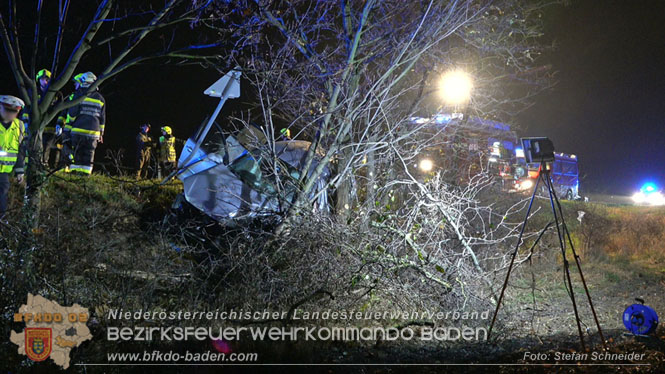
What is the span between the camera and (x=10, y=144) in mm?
5957

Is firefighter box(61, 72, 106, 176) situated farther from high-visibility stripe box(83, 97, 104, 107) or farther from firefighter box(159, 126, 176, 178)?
firefighter box(159, 126, 176, 178)

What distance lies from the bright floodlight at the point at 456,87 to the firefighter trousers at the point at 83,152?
6.67 meters

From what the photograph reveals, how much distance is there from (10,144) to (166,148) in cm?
582

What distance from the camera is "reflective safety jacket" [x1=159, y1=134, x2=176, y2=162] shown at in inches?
458

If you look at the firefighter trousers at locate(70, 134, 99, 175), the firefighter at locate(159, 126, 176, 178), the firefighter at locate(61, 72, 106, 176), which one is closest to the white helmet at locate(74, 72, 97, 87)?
the firefighter at locate(61, 72, 106, 176)

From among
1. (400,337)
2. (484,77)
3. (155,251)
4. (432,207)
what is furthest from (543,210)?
(155,251)

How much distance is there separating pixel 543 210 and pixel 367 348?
29.4 feet

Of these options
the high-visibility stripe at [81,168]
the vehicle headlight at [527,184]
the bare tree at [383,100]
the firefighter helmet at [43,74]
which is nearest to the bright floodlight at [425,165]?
the bare tree at [383,100]

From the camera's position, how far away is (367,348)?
500cm

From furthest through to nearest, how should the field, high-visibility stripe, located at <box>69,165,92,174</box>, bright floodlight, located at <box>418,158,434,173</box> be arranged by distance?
bright floodlight, located at <box>418,158,434,173</box>, high-visibility stripe, located at <box>69,165,92,174</box>, the field

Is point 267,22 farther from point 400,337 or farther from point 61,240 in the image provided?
point 400,337

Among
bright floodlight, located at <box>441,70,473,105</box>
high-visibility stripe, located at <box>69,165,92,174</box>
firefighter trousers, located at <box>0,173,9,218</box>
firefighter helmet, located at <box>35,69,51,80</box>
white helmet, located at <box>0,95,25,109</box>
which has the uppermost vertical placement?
bright floodlight, located at <box>441,70,473,105</box>

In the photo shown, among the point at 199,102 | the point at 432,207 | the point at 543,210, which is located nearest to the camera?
the point at 432,207

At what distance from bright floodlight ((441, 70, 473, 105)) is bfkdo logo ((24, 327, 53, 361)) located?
772cm
